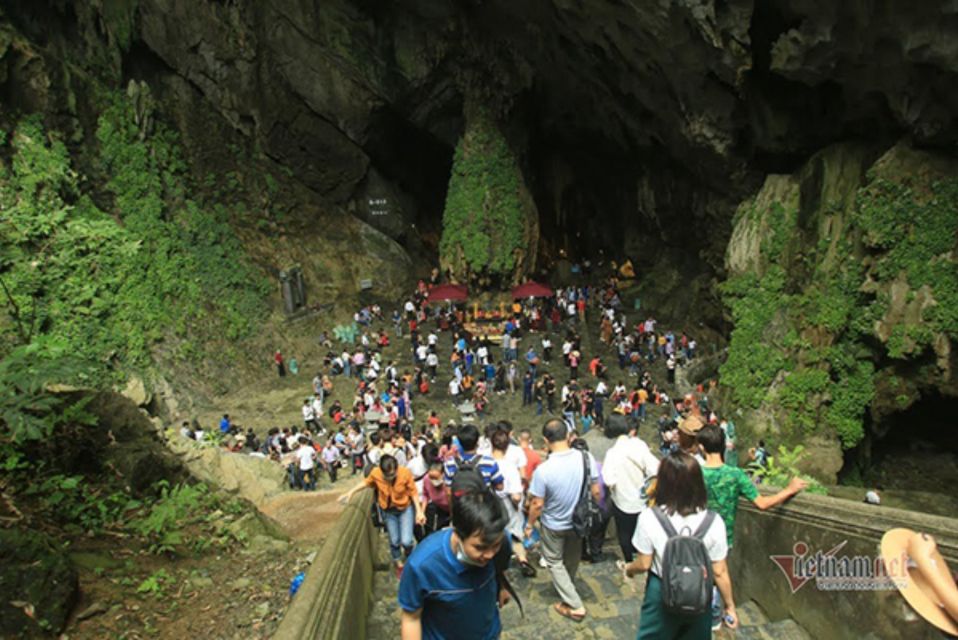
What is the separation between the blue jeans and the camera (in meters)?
5.77

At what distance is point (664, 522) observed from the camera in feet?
11.2

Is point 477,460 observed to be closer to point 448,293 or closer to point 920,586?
point 920,586

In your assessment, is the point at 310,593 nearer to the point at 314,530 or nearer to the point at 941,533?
the point at 314,530

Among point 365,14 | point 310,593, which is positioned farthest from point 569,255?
point 310,593

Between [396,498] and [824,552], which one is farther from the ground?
[396,498]

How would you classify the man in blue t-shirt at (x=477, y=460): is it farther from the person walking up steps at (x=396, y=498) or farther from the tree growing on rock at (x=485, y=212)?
the tree growing on rock at (x=485, y=212)

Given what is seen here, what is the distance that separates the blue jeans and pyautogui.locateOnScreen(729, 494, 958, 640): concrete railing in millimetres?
3083

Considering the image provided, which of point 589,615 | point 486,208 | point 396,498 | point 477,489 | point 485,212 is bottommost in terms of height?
Result: point 589,615

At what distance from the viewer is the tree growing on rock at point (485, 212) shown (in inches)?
952


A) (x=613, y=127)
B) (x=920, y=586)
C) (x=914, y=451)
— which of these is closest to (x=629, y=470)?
(x=920, y=586)

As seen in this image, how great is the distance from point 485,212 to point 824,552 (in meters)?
20.2

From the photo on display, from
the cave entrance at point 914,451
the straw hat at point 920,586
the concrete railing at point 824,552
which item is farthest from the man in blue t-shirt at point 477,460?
the cave entrance at point 914,451

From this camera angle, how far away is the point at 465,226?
24.3 m

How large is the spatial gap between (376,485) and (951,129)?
13825mm
